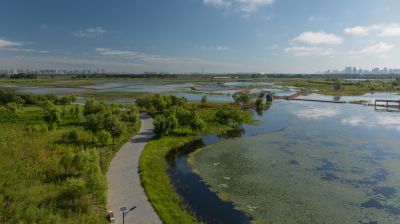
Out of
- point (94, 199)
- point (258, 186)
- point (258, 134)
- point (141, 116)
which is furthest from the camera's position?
point (141, 116)

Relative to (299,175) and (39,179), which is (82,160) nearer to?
(39,179)

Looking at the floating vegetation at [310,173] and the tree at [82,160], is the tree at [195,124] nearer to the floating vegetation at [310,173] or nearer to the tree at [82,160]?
the floating vegetation at [310,173]

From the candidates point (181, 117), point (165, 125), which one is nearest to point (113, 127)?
point (165, 125)

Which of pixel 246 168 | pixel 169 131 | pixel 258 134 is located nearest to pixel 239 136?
pixel 258 134

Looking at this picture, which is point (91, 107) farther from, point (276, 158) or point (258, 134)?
point (276, 158)

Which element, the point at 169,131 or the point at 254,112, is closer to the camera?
the point at 169,131

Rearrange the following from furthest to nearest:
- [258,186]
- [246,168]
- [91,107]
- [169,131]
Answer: [91,107] → [169,131] → [246,168] → [258,186]
